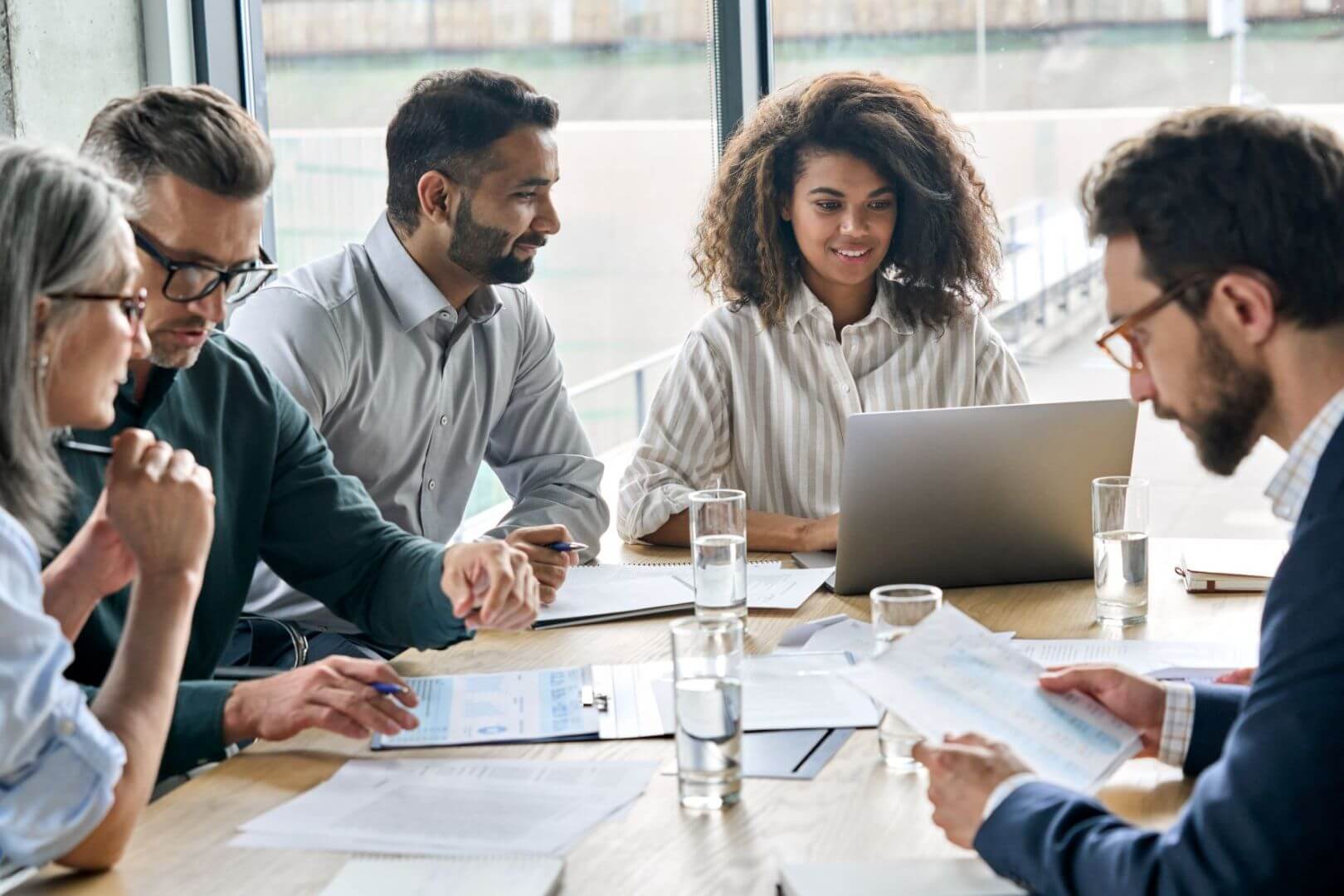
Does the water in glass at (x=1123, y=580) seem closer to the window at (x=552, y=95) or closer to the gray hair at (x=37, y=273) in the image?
the gray hair at (x=37, y=273)

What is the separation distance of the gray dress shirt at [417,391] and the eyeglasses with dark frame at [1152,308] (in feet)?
3.69

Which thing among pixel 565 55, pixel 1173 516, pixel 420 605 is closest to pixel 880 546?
pixel 420 605

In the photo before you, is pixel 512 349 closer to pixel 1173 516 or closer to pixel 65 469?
pixel 65 469

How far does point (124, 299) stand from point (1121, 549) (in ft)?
3.99

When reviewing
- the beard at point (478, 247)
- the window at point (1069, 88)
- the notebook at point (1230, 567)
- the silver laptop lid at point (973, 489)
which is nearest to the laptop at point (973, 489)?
the silver laptop lid at point (973, 489)

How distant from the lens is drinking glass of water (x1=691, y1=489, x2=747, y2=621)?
187cm

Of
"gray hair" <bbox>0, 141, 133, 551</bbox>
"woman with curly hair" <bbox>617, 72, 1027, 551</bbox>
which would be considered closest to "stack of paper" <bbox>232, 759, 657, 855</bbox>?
"gray hair" <bbox>0, 141, 133, 551</bbox>

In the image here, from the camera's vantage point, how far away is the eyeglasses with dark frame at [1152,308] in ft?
4.02

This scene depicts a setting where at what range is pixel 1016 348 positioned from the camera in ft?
11.8

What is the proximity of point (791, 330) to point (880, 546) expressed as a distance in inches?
31.4

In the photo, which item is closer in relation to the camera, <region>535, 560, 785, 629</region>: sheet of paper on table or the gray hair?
the gray hair

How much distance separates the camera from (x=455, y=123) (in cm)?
257

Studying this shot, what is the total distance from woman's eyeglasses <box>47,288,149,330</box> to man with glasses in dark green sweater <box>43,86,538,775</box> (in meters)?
0.20

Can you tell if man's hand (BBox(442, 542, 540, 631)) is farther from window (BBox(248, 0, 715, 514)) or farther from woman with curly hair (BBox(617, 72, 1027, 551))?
window (BBox(248, 0, 715, 514))
